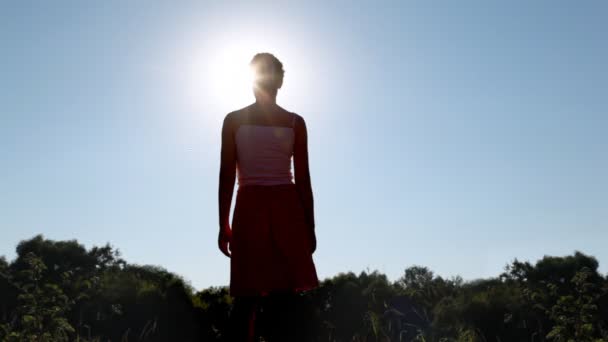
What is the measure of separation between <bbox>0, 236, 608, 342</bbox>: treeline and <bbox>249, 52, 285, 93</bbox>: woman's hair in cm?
209

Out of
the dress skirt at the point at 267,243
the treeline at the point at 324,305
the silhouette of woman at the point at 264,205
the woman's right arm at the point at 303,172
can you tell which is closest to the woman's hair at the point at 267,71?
the silhouette of woman at the point at 264,205

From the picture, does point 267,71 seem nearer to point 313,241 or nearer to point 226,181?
point 226,181

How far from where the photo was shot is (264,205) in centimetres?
477

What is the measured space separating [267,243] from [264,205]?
320 millimetres

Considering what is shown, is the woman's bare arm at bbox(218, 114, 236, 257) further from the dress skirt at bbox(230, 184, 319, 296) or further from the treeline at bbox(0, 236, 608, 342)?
the treeline at bbox(0, 236, 608, 342)

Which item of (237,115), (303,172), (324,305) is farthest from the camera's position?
(324,305)

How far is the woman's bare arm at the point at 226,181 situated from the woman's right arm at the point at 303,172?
22.1 inches

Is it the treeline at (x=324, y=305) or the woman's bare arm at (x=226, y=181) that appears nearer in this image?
the woman's bare arm at (x=226, y=181)

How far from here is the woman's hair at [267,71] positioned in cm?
494

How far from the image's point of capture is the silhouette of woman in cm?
468

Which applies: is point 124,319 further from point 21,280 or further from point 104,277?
point 21,280

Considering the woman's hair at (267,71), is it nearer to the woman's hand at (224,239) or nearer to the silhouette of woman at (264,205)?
the silhouette of woman at (264,205)

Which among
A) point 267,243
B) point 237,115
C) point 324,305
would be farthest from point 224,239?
point 324,305

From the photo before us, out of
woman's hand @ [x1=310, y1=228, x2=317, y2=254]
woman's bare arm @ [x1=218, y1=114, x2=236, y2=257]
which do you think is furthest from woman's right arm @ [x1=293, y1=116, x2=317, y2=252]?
woman's bare arm @ [x1=218, y1=114, x2=236, y2=257]
